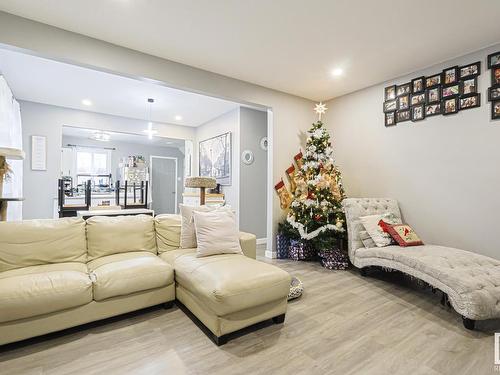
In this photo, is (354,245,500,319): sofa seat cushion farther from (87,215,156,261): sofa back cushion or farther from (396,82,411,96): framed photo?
(87,215,156,261): sofa back cushion

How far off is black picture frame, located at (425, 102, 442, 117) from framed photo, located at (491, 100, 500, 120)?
51 centimetres

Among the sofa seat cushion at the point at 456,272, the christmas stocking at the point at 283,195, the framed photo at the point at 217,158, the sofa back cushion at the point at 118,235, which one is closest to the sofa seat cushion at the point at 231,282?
the sofa back cushion at the point at 118,235

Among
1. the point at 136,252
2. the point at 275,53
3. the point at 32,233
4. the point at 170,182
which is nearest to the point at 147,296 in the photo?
the point at 136,252

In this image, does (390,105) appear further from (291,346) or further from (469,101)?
(291,346)

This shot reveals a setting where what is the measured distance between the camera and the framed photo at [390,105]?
3685 millimetres

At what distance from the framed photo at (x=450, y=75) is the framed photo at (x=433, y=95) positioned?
0.10 meters

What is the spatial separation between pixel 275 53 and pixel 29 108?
4.73m

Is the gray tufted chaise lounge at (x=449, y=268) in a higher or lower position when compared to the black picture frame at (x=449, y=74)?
lower

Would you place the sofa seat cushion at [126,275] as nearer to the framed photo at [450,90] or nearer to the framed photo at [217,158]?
the framed photo at [217,158]

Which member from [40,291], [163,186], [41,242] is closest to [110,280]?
[40,291]

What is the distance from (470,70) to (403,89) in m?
0.74

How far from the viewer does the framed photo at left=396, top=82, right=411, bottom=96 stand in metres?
3.54

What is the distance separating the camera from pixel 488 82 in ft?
9.36

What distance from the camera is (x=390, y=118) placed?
12.3ft
